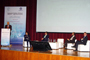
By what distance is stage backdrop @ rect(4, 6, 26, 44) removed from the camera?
10.4 m

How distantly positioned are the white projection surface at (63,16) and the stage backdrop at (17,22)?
1086 millimetres

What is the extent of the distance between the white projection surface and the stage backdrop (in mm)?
1086

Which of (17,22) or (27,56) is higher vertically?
(17,22)

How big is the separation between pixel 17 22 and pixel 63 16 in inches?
136

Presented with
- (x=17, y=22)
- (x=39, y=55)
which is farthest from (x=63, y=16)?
(x=39, y=55)

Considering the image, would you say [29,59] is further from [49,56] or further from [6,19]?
[6,19]

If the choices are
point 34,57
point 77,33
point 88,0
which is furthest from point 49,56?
point 88,0

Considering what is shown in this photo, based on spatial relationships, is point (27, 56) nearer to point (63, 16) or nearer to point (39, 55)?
point (39, 55)

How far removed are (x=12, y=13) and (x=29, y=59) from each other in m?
5.76

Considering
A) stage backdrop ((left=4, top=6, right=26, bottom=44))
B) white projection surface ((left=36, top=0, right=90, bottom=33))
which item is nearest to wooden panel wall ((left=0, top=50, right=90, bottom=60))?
stage backdrop ((left=4, top=6, right=26, bottom=44))

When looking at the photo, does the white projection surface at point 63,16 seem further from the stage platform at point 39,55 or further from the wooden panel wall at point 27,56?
the wooden panel wall at point 27,56

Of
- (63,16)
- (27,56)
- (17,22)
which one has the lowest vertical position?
(27,56)

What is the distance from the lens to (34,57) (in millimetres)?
5562

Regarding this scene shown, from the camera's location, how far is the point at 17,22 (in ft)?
34.4
